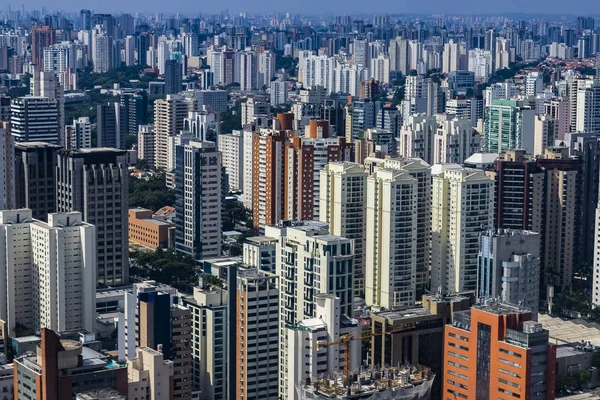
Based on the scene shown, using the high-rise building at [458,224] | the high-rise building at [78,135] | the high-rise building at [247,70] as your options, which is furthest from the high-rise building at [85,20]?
the high-rise building at [458,224]

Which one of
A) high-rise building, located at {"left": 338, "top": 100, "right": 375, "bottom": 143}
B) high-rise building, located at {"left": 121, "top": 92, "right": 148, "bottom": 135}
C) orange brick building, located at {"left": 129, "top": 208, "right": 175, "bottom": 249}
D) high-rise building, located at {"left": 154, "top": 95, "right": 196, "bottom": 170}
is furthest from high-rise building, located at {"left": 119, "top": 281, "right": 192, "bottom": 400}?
high-rise building, located at {"left": 121, "top": 92, "right": 148, "bottom": 135}

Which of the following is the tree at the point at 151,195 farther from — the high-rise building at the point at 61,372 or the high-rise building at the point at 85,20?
the high-rise building at the point at 85,20

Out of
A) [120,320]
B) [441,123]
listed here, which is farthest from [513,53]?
[120,320]

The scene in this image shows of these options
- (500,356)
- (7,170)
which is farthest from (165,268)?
(500,356)

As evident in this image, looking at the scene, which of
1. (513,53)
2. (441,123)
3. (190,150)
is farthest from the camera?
(513,53)

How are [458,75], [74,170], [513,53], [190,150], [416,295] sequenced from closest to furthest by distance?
[416,295] < [74,170] < [190,150] < [458,75] < [513,53]

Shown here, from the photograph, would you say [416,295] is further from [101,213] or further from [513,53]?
[513,53]

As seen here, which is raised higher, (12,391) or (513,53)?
(513,53)

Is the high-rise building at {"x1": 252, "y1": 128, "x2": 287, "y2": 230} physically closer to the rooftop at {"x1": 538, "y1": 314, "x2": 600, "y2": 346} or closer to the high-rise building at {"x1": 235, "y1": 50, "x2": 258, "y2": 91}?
the rooftop at {"x1": 538, "y1": 314, "x2": 600, "y2": 346}
